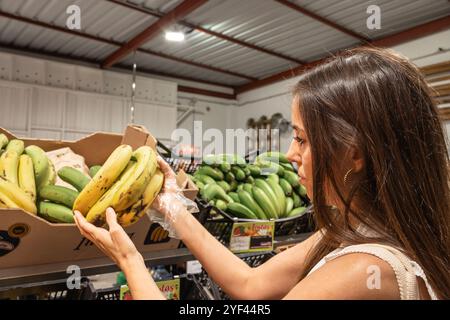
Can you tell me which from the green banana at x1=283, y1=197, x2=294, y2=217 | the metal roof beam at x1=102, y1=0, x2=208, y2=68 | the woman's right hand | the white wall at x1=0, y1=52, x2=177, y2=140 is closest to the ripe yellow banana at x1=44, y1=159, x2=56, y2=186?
the woman's right hand

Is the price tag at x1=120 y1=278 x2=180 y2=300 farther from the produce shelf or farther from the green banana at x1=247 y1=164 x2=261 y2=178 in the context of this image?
the green banana at x1=247 y1=164 x2=261 y2=178

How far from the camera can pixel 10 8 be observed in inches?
192

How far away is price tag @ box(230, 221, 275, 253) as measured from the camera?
1.40m

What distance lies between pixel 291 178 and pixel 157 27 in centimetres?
403

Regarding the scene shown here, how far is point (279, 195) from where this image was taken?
5.88 feet

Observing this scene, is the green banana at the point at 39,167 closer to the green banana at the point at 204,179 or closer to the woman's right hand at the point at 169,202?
the woman's right hand at the point at 169,202

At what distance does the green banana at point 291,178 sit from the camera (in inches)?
78.5

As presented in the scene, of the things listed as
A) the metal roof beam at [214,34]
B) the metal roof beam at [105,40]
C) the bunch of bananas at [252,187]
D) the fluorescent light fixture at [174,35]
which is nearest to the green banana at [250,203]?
the bunch of bananas at [252,187]

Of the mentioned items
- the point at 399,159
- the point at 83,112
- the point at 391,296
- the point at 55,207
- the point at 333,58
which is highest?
the point at 83,112

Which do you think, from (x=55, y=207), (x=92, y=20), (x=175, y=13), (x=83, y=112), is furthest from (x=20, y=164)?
(x=83, y=112)

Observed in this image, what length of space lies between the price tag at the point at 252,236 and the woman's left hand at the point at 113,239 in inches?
23.5

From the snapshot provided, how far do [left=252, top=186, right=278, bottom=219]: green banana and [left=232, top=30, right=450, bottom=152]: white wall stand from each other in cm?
338

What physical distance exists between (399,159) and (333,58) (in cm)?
29

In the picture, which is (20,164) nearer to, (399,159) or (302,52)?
(399,159)
